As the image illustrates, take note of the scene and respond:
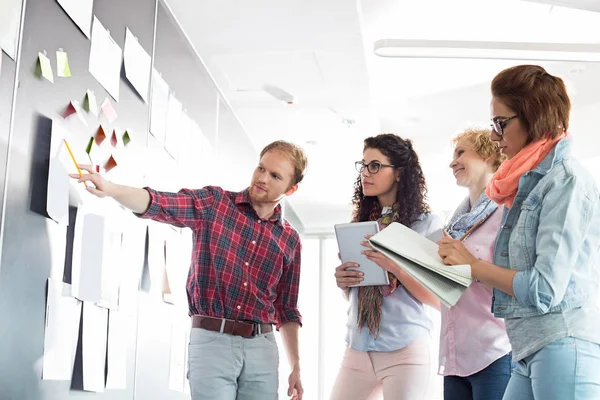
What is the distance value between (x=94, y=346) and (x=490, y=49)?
2043 mm

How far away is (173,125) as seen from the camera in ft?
10.2

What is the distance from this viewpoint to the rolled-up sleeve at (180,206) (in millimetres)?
1945

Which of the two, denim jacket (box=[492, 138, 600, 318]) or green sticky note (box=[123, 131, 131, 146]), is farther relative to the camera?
green sticky note (box=[123, 131, 131, 146])

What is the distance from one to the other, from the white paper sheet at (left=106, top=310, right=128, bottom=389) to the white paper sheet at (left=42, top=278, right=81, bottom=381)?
0.28 m

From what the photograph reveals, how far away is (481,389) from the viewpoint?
73.1 inches

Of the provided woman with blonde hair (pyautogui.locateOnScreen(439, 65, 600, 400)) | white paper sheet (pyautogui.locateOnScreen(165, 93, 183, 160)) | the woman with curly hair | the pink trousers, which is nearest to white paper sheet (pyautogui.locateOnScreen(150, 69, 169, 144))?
white paper sheet (pyautogui.locateOnScreen(165, 93, 183, 160))

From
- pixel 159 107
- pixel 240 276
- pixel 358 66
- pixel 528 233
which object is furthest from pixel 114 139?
pixel 358 66

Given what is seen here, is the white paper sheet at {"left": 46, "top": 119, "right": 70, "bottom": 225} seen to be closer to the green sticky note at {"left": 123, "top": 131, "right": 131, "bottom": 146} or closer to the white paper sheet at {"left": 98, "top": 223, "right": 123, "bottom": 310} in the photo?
the white paper sheet at {"left": 98, "top": 223, "right": 123, "bottom": 310}

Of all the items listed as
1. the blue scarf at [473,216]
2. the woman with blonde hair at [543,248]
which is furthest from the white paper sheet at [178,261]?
the woman with blonde hair at [543,248]

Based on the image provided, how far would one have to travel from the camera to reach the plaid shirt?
2.08 m

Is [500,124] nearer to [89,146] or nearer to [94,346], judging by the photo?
[89,146]

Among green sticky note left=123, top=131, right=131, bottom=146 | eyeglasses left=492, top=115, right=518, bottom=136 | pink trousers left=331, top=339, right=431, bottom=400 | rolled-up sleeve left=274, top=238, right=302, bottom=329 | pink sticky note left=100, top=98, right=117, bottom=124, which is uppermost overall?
pink sticky note left=100, top=98, right=117, bottom=124

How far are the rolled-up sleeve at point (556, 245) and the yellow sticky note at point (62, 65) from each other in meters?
1.36

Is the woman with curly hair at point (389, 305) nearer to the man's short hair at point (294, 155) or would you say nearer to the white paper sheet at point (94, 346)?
the man's short hair at point (294, 155)
